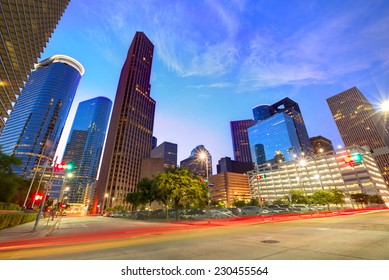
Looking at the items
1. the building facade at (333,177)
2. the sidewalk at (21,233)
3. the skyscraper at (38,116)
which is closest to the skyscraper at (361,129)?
the building facade at (333,177)

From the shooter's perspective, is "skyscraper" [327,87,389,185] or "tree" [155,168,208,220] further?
"skyscraper" [327,87,389,185]

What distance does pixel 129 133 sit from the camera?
15312 centimetres

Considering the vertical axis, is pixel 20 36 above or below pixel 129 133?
below

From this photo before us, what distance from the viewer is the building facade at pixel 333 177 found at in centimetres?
12625

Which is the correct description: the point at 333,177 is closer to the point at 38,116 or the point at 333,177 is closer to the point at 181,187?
the point at 181,187

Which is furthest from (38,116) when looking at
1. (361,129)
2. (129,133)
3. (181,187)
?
(361,129)

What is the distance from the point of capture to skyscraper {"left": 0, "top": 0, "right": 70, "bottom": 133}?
1127 inches

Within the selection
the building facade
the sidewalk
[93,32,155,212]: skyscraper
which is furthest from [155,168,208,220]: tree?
[93,32,155,212]: skyscraper

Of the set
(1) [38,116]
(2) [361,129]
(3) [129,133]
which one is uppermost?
(1) [38,116]

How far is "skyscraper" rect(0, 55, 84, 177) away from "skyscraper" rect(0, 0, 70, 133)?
136 metres

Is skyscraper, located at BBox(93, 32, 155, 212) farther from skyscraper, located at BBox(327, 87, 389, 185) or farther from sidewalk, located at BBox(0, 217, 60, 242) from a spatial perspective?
skyscraper, located at BBox(327, 87, 389, 185)

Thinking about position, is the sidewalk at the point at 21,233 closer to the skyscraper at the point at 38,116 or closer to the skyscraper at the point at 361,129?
the skyscraper at the point at 38,116

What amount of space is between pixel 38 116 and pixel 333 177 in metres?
255

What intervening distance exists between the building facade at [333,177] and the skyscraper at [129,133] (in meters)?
97.9
